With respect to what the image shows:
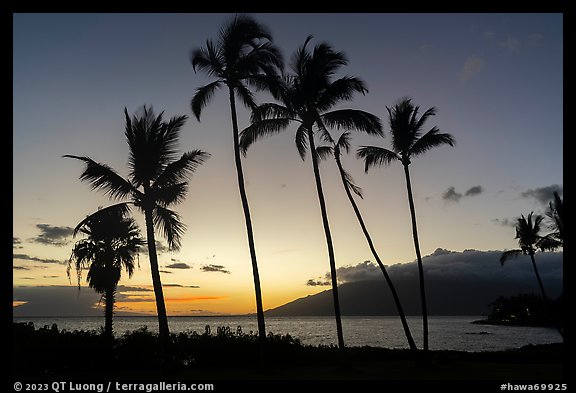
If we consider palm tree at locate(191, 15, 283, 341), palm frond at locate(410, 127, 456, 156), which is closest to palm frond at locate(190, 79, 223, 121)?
palm tree at locate(191, 15, 283, 341)

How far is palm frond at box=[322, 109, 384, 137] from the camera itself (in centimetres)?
2252

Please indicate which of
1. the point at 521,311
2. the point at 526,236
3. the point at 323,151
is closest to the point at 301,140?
the point at 323,151

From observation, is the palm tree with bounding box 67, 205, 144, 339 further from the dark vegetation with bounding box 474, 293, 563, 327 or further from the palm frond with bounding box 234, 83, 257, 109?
the dark vegetation with bounding box 474, 293, 563, 327

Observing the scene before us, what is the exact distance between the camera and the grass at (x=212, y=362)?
1930 cm

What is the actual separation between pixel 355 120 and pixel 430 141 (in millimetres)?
4753

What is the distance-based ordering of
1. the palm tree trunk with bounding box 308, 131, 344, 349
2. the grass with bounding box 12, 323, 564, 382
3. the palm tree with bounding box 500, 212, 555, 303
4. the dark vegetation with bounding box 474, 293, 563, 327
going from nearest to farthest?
the grass with bounding box 12, 323, 564, 382
the palm tree trunk with bounding box 308, 131, 344, 349
the palm tree with bounding box 500, 212, 555, 303
the dark vegetation with bounding box 474, 293, 563, 327

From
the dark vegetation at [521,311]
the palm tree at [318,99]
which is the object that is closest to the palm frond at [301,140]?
the palm tree at [318,99]

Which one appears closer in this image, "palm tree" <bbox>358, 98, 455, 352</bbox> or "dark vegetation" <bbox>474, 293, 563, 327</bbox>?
"palm tree" <bbox>358, 98, 455, 352</bbox>

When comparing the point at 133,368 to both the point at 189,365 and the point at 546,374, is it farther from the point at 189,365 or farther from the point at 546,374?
the point at 546,374

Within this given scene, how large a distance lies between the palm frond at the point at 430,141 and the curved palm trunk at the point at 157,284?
13.5 meters

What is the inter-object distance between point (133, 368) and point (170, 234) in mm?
6351

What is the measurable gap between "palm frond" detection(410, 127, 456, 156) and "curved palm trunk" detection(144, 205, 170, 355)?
13.5 m

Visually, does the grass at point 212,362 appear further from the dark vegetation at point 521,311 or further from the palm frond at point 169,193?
the dark vegetation at point 521,311
